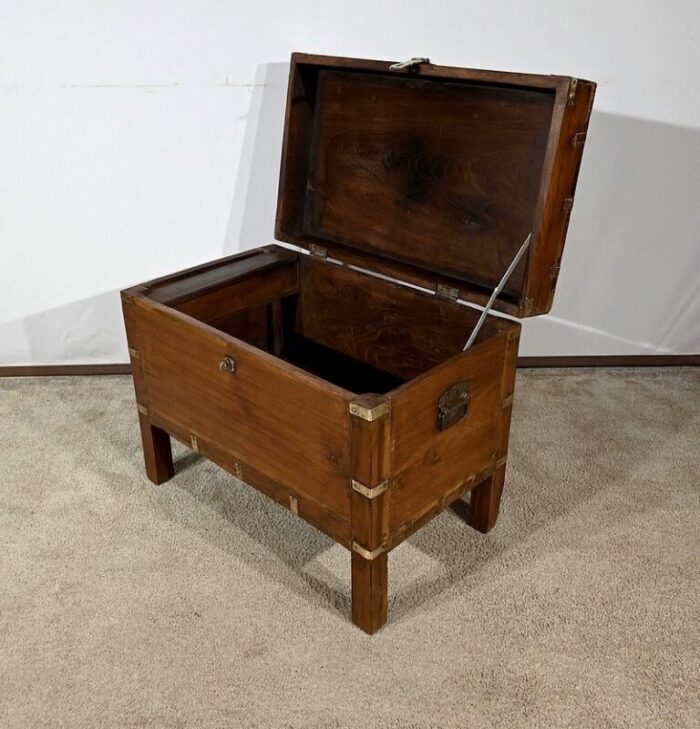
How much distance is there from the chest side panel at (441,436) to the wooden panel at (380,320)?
126 mm

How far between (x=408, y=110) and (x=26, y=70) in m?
0.98

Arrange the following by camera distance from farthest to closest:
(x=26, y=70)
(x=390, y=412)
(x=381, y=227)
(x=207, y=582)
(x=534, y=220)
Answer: (x=26, y=70)
(x=381, y=227)
(x=207, y=582)
(x=534, y=220)
(x=390, y=412)

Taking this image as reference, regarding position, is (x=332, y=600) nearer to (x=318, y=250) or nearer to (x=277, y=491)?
(x=277, y=491)

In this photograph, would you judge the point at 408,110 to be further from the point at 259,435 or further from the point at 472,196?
the point at 259,435

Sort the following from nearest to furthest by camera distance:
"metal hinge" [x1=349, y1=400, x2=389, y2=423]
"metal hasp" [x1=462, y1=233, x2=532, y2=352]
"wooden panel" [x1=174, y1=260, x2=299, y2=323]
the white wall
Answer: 1. "metal hinge" [x1=349, y1=400, x2=389, y2=423]
2. "metal hasp" [x1=462, y1=233, x2=532, y2=352]
3. "wooden panel" [x1=174, y1=260, x2=299, y2=323]
4. the white wall

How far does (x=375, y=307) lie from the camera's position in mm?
1848

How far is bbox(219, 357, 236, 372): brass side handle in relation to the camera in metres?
1.53

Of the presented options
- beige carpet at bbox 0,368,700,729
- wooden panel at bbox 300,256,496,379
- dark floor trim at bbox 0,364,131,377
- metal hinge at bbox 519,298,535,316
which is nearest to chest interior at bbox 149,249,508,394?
wooden panel at bbox 300,256,496,379

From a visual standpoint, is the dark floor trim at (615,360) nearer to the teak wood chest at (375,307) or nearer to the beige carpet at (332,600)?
the beige carpet at (332,600)

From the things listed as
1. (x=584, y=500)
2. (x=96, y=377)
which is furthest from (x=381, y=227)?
(x=96, y=377)

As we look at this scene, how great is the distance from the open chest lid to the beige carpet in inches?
21.8

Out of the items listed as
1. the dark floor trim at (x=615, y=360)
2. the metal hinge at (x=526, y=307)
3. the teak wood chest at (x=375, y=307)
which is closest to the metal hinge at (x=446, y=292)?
the teak wood chest at (x=375, y=307)

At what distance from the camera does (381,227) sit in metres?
1.84

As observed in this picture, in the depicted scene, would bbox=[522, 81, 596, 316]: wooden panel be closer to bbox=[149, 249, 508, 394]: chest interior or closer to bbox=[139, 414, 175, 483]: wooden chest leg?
bbox=[149, 249, 508, 394]: chest interior
